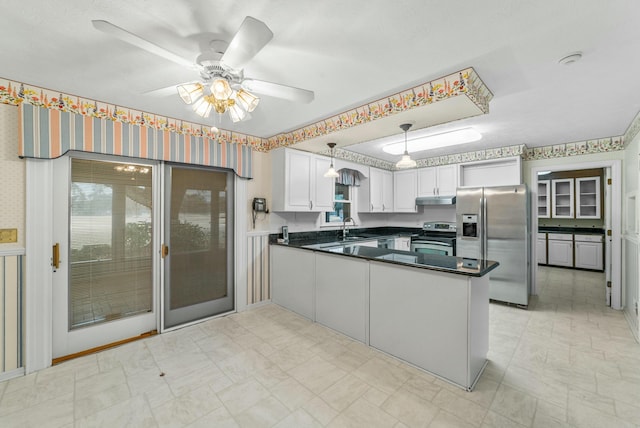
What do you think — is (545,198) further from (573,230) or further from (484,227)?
(484,227)

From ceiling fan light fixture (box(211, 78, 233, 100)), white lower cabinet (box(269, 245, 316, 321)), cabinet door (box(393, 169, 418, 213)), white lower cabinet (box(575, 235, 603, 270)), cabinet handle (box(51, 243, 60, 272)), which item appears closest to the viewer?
ceiling fan light fixture (box(211, 78, 233, 100))

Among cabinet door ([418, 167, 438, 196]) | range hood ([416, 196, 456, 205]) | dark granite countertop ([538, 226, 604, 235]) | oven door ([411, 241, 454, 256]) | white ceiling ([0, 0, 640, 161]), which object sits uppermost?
white ceiling ([0, 0, 640, 161])

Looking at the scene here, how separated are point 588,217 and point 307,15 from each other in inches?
305

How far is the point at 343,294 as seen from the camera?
2904 mm

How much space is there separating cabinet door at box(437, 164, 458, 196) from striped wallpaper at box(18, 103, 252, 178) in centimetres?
344

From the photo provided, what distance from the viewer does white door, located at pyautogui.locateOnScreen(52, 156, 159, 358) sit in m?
2.47

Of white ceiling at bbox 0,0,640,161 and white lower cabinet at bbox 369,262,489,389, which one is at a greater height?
white ceiling at bbox 0,0,640,161

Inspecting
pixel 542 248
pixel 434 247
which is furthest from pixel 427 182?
pixel 542 248

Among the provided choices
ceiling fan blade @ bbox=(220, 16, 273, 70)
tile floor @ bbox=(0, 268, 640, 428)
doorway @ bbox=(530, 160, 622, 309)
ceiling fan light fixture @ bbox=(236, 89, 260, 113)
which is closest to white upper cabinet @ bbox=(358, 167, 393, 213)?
tile floor @ bbox=(0, 268, 640, 428)

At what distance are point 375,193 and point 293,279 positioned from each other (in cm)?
248

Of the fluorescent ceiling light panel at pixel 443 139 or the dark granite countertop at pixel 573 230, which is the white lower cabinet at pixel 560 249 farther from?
the fluorescent ceiling light panel at pixel 443 139

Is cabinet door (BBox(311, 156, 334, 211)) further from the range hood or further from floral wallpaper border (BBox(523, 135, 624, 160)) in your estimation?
floral wallpaper border (BBox(523, 135, 624, 160))

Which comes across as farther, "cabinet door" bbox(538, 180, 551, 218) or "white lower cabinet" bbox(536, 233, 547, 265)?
"cabinet door" bbox(538, 180, 551, 218)

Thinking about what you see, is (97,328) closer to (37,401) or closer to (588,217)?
(37,401)
